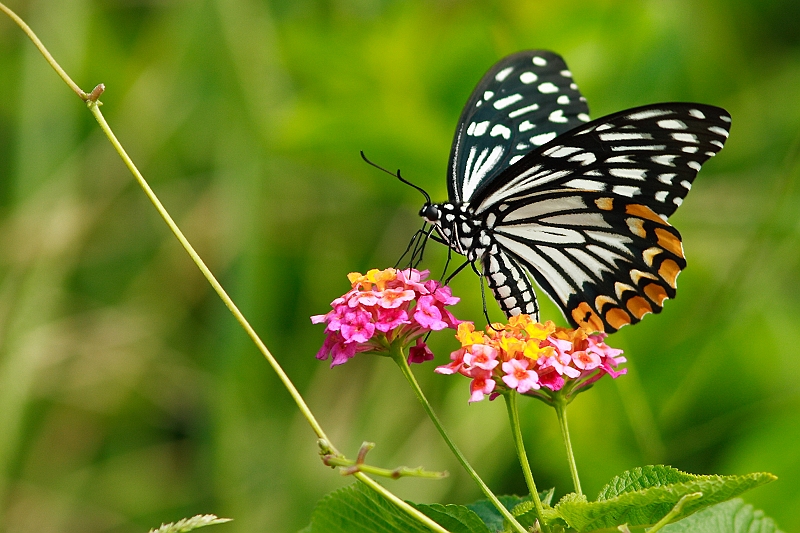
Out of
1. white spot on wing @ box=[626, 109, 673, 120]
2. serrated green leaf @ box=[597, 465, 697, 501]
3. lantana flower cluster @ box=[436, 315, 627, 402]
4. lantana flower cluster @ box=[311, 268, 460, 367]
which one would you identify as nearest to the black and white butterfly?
white spot on wing @ box=[626, 109, 673, 120]

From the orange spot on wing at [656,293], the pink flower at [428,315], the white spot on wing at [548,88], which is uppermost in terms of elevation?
the white spot on wing at [548,88]

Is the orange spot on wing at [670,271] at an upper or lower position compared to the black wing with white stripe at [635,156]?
lower

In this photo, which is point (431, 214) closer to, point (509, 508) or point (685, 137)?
point (685, 137)

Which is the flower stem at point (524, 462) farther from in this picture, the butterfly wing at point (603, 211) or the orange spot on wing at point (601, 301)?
the orange spot on wing at point (601, 301)

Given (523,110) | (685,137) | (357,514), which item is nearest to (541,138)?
(523,110)

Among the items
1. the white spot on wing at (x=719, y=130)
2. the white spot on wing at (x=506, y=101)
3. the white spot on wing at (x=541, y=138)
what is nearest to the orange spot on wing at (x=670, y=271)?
the white spot on wing at (x=719, y=130)

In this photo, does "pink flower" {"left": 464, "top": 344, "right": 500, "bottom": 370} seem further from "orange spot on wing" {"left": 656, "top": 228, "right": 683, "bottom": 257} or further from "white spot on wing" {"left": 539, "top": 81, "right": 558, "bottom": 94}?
"white spot on wing" {"left": 539, "top": 81, "right": 558, "bottom": 94}

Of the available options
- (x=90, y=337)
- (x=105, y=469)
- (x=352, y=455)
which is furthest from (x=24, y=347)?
(x=352, y=455)
